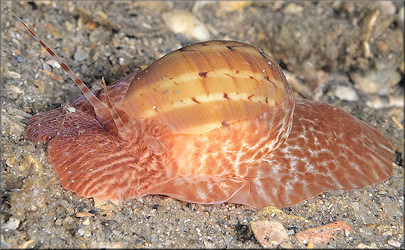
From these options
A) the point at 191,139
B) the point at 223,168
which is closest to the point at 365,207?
the point at 223,168

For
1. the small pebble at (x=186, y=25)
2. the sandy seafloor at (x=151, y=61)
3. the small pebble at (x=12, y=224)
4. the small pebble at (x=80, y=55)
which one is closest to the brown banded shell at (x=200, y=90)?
the sandy seafloor at (x=151, y=61)

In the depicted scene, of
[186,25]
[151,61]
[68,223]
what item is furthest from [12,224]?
[186,25]

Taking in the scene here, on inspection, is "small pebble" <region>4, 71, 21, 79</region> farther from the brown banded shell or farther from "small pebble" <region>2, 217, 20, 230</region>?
"small pebble" <region>2, 217, 20, 230</region>

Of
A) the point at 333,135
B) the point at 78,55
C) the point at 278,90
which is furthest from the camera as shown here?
the point at 78,55

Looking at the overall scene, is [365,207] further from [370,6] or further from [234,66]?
[370,6]

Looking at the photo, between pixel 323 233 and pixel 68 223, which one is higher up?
pixel 68 223

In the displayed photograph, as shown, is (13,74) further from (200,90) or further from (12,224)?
(200,90)
